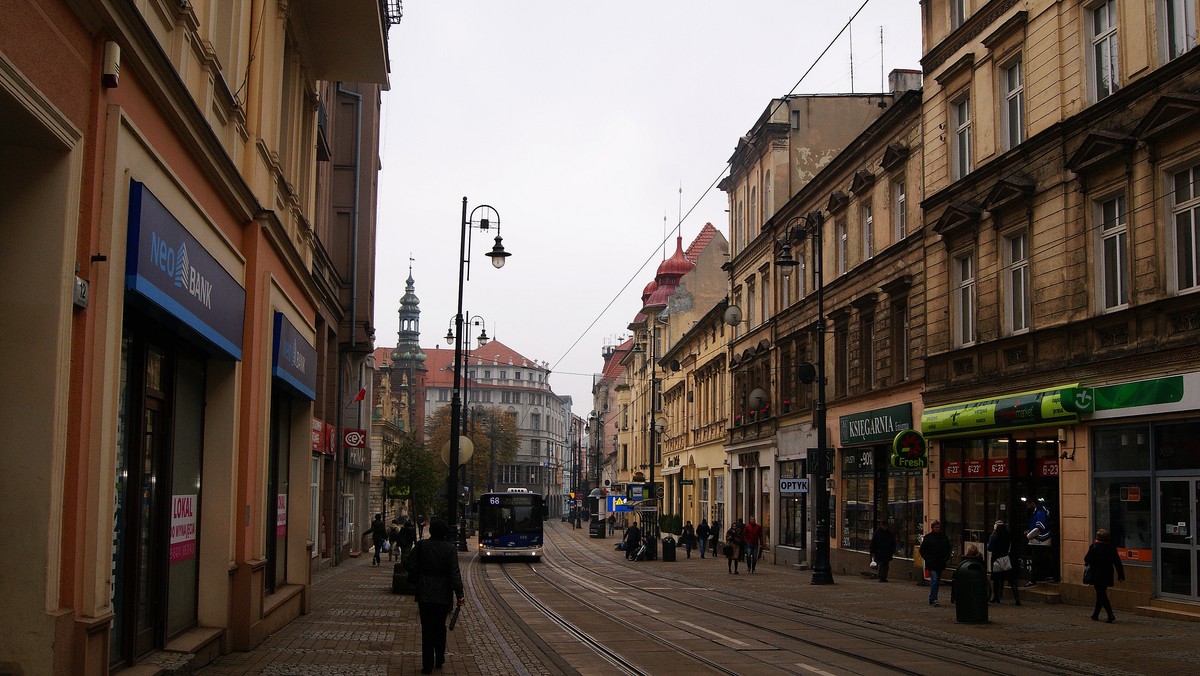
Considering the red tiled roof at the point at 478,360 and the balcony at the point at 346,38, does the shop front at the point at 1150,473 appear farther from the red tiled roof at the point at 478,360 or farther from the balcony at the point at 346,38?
the red tiled roof at the point at 478,360

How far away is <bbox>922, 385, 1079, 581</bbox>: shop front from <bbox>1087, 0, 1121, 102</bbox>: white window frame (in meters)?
5.43

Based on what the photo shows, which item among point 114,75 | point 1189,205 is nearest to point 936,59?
point 1189,205

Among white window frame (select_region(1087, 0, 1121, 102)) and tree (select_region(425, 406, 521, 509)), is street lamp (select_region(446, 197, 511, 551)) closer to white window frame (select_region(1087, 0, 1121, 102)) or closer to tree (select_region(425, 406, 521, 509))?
white window frame (select_region(1087, 0, 1121, 102))

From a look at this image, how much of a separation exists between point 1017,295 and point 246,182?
16.7 meters

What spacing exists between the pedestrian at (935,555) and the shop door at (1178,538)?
408 cm

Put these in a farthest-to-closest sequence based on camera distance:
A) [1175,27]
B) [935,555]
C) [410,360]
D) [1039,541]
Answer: [410,360] → [1039,541] → [935,555] → [1175,27]

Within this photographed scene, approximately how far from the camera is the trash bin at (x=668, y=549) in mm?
41469

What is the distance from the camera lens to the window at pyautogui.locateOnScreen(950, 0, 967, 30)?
26.7 m

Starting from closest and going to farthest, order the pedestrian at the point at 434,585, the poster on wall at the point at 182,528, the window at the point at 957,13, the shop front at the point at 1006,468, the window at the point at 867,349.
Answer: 1. the poster on wall at the point at 182,528
2. the pedestrian at the point at 434,585
3. the shop front at the point at 1006,468
4. the window at the point at 957,13
5. the window at the point at 867,349

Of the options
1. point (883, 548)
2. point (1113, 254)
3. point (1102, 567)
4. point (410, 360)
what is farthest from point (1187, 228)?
point (410, 360)

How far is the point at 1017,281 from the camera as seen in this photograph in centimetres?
2398

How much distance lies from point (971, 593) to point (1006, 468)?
22.4 feet

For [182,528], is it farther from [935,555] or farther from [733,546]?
[733,546]

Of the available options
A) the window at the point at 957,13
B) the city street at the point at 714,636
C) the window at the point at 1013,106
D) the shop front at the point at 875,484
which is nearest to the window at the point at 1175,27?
the window at the point at 1013,106
